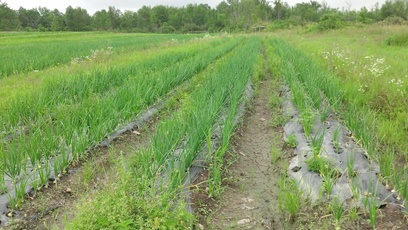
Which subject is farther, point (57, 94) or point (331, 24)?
point (331, 24)

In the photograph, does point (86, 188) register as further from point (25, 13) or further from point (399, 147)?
point (25, 13)

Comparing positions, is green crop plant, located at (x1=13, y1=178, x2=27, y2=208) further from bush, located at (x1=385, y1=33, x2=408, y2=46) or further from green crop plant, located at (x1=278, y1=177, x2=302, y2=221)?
bush, located at (x1=385, y1=33, x2=408, y2=46)

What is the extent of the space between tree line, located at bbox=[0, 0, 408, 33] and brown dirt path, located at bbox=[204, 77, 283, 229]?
118 ft

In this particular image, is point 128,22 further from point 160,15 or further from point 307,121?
point 307,121

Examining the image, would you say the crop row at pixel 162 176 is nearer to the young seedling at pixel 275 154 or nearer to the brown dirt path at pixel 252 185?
the brown dirt path at pixel 252 185

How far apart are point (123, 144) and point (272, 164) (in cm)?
178

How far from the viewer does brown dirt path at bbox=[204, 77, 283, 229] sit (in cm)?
252

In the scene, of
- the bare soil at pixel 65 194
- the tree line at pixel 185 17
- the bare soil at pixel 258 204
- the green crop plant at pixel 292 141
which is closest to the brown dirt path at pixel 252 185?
the bare soil at pixel 258 204

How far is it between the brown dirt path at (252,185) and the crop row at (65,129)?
1491 mm

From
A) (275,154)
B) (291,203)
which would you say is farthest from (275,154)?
(291,203)

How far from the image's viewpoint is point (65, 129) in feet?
11.2

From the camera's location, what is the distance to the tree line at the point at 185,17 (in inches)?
1686

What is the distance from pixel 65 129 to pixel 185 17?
68502 mm

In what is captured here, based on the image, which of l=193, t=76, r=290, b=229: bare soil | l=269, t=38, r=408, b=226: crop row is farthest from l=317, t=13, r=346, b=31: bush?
l=193, t=76, r=290, b=229: bare soil
